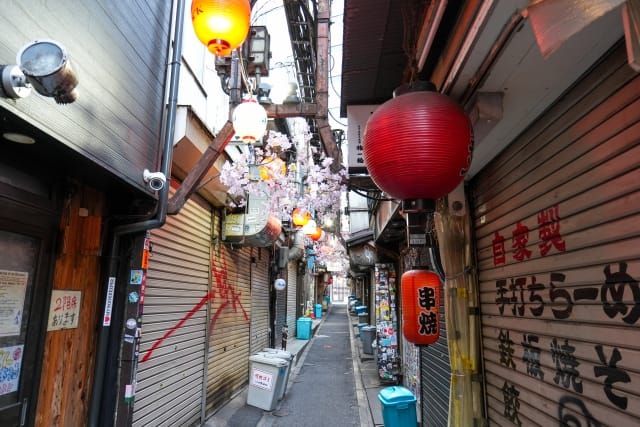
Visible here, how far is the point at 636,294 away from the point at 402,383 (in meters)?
12.2

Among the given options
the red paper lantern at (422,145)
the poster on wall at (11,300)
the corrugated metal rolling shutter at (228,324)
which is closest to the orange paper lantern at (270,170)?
the corrugated metal rolling shutter at (228,324)

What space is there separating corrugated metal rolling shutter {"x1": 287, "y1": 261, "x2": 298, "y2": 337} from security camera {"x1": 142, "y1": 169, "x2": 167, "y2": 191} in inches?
745

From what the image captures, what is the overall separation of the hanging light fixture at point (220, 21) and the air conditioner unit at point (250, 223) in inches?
255

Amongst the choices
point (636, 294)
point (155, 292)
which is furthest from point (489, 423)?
point (155, 292)

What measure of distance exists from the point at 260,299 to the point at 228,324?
15.1ft

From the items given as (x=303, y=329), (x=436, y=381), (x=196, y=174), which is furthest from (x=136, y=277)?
(x=303, y=329)

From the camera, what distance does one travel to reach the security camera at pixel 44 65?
3312 millimetres

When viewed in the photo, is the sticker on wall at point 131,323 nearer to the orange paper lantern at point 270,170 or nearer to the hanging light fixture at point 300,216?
the orange paper lantern at point 270,170

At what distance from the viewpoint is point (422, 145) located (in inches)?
126

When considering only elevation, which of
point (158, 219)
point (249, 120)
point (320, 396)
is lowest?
point (320, 396)

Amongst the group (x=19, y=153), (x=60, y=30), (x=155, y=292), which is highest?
(x=60, y=30)

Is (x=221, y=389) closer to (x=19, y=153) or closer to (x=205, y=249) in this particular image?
(x=205, y=249)

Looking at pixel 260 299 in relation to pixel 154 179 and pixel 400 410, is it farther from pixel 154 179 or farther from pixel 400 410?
pixel 154 179

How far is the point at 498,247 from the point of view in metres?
5.11
